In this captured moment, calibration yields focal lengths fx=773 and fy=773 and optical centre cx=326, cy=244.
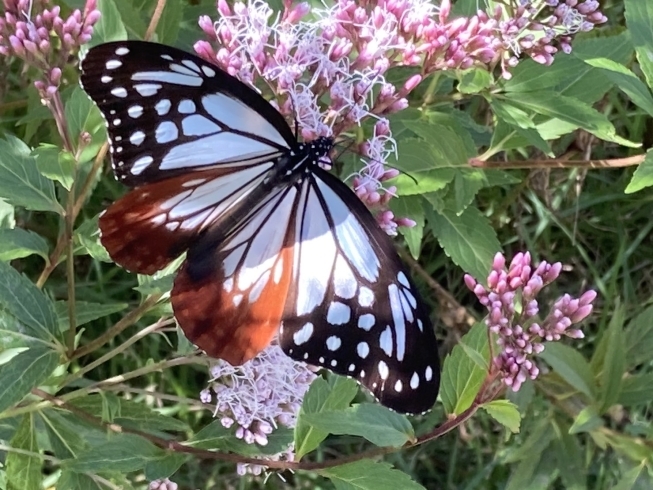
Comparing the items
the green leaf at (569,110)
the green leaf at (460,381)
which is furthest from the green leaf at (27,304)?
the green leaf at (569,110)

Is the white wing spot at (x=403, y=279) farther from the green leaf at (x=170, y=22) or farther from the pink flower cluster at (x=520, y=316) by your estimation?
the green leaf at (x=170, y=22)

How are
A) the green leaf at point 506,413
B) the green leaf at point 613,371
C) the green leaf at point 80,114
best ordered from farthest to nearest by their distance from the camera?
1. the green leaf at point 613,371
2. the green leaf at point 80,114
3. the green leaf at point 506,413

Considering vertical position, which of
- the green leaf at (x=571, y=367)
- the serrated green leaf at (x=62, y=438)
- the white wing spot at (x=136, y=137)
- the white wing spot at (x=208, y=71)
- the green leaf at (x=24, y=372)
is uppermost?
the white wing spot at (x=208, y=71)

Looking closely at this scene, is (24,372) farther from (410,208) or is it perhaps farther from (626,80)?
(626,80)

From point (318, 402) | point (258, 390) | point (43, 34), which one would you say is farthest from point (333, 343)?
point (43, 34)

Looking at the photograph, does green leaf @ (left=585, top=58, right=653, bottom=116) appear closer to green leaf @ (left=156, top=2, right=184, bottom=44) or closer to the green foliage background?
the green foliage background

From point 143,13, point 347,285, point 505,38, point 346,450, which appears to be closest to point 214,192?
point 347,285

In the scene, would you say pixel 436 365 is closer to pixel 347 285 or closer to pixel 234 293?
pixel 347 285

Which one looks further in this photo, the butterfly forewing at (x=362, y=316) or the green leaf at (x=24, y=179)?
the green leaf at (x=24, y=179)
